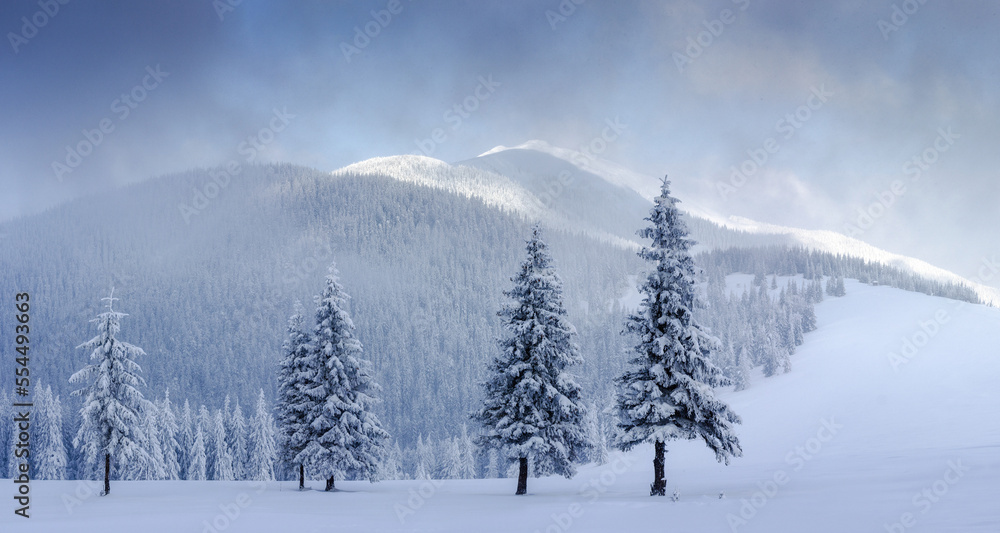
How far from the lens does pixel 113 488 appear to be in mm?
29906

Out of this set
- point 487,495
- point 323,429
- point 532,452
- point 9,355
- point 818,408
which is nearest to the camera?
point 532,452

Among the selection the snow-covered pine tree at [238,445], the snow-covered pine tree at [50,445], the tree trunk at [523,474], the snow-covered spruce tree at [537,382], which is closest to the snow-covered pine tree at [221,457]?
the snow-covered pine tree at [238,445]

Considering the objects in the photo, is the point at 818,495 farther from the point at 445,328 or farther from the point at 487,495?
the point at 445,328

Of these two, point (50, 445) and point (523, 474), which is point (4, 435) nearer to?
point (50, 445)

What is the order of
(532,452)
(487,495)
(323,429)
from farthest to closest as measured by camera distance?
(323,429)
(487,495)
(532,452)

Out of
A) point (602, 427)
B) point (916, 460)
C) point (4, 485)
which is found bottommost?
point (602, 427)

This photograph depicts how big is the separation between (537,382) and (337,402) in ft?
38.8

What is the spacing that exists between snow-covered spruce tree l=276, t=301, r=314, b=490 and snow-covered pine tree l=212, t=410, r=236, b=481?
3325 cm

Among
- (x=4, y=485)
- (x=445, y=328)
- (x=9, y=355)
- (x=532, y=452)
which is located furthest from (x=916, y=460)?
(x=9, y=355)

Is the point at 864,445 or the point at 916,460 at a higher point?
the point at 916,460

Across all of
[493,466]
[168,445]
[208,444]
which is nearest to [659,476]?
[493,466]

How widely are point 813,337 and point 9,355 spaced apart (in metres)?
219

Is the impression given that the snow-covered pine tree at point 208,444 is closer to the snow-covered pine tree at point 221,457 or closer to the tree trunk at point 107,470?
the snow-covered pine tree at point 221,457

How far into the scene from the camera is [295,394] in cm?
3114
